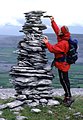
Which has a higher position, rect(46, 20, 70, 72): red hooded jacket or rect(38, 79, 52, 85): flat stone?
rect(46, 20, 70, 72): red hooded jacket

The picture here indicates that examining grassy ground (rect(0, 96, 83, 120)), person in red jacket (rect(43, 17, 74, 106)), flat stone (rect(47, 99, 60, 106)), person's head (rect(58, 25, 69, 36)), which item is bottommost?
grassy ground (rect(0, 96, 83, 120))

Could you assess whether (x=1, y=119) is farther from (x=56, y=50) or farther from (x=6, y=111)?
(x=56, y=50)

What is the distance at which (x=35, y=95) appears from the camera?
20953 mm

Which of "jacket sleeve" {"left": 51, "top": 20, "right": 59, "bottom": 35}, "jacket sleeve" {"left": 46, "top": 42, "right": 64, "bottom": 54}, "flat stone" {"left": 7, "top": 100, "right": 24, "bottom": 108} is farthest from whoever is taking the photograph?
"jacket sleeve" {"left": 51, "top": 20, "right": 59, "bottom": 35}

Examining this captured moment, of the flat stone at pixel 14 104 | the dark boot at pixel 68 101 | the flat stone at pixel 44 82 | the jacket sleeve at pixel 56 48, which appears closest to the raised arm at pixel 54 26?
the jacket sleeve at pixel 56 48

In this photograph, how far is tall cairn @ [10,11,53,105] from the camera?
824 inches

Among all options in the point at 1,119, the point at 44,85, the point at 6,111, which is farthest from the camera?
the point at 44,85

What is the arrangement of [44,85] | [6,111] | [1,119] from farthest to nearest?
[44,85] < [6,111] < [1,119]

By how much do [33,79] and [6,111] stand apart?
87.3 inches

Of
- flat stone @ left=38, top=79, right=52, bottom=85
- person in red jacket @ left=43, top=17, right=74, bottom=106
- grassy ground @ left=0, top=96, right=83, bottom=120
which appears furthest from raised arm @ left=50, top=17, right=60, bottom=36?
grassy ground @ left=0, top=96, right=83, bottom=120

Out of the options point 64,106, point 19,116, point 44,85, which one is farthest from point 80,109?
point 19,116

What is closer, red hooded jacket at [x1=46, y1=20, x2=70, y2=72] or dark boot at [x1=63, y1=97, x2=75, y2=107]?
red hooded jacket at [x1=46, y1=20, x2=70, y2=72]

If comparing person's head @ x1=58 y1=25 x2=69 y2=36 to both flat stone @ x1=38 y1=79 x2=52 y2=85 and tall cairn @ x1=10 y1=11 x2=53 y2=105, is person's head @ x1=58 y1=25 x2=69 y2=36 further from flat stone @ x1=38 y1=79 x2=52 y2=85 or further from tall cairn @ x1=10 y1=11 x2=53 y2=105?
flat stone @ x1=38 y1=79 x2=52 y2=85

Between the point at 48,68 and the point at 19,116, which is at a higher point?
the point at 48,68
